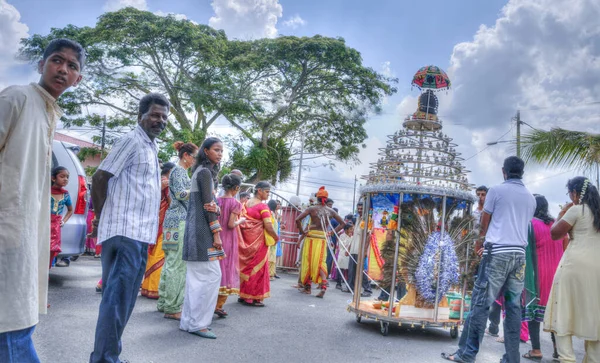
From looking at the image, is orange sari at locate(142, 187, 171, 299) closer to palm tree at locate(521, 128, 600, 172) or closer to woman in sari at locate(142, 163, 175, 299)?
woman in sari at locate(142, 163, 175, 299)

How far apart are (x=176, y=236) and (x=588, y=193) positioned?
429cm

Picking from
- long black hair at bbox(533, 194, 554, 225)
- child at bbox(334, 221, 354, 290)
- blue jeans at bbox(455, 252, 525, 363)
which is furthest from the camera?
child at bbox(334, 221, 354, 290)

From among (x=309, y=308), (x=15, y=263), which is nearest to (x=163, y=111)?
(x=15, y=263)

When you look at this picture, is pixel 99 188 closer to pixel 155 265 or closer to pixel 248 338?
pixel 248 338

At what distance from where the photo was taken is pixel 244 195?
923 cm

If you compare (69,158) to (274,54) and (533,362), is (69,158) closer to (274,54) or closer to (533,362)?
→ (533,362)

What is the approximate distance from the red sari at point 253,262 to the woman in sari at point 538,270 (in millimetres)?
3376

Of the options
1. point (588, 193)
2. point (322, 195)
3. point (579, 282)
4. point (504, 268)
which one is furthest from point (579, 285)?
point (322, 195)

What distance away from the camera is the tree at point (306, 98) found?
23078 mm

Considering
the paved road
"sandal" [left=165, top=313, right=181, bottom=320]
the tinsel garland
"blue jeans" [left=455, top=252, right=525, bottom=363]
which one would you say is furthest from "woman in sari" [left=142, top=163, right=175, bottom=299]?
"blue jeans" [left=455, top=252, right=525, bottom=363]

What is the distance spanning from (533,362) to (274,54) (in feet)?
65.7

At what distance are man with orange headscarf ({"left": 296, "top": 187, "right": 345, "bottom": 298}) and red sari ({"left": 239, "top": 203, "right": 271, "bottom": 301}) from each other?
1741 mm

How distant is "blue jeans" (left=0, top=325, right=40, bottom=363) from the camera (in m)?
1.91

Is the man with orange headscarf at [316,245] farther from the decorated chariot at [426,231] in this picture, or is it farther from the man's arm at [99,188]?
the man's arm at [99,188]
